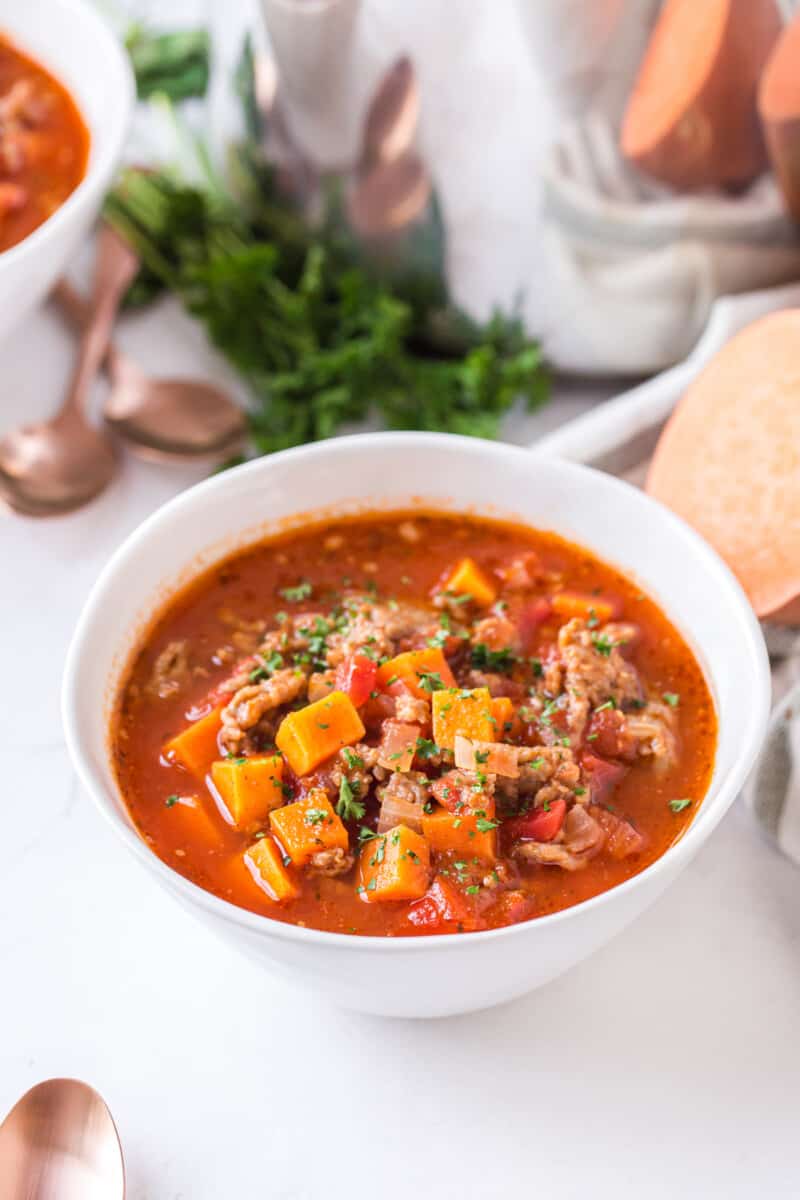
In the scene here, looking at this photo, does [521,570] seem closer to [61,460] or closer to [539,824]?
[539,824]

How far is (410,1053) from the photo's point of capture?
309 cm

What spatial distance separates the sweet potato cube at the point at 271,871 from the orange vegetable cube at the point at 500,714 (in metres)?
0.54

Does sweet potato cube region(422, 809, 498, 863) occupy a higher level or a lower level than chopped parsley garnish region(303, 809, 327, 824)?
lower

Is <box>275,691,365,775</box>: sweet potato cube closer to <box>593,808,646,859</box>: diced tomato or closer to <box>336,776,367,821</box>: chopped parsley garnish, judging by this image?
<box>336,776,367,821</box>: chopped parsley garnish

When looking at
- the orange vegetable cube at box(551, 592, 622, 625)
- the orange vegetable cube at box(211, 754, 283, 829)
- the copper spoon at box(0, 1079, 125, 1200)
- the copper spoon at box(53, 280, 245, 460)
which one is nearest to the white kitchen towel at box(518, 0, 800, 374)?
the copper spoon at box(53, 280, 245, 460)

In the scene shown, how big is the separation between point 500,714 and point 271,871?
61 centimetres

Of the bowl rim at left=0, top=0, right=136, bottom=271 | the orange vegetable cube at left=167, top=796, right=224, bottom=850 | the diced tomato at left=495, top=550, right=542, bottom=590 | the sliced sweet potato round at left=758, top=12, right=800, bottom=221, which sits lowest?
the diced tomato at left=495, top=550, right=542, bottom=590

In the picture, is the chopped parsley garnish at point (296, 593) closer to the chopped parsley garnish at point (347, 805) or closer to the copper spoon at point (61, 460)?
the chopped parsley garnish at point (347, 805)

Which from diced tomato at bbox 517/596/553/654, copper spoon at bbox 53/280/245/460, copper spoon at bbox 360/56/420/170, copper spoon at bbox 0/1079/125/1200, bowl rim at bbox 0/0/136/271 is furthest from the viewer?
copper spoon at bbox 53/280/245/460

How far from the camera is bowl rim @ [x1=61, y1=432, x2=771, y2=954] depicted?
8.21ft

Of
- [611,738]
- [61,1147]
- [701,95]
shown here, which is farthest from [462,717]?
[701,95]

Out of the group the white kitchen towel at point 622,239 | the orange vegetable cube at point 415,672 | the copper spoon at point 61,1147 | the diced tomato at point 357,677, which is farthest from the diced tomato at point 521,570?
the copper spoon at point 61,1147

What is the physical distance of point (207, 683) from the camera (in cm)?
335

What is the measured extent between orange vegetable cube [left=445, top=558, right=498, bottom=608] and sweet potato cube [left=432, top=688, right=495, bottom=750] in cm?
52
